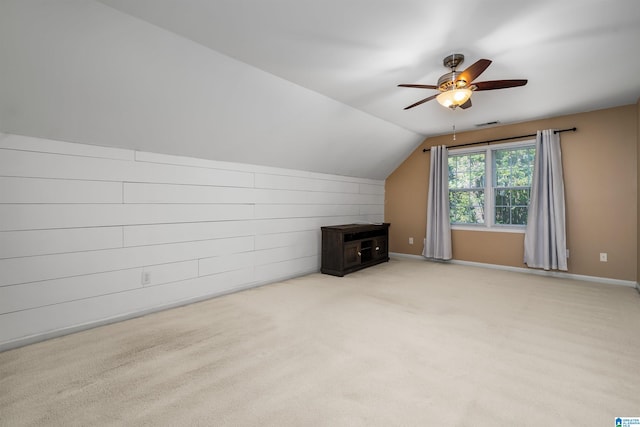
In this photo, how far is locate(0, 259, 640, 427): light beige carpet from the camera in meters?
1.57

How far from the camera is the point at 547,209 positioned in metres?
4.42

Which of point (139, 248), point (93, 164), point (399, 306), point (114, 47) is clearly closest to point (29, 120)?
point (93, 164)

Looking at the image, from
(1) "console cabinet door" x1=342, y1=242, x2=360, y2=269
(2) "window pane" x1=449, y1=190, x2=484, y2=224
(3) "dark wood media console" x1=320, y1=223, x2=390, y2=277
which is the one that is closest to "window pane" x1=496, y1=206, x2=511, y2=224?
(2) "window pane" x1=449, y1=190, x2=484, y2=224

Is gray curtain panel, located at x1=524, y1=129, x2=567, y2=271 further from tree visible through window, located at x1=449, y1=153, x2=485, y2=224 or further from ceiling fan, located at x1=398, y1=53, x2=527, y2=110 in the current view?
ceiling fan, located at x1=398, y1=53, x2=527, y2=110

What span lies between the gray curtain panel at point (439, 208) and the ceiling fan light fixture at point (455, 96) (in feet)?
9.58

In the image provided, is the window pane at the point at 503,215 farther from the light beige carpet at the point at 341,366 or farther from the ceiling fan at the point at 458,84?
the ceiling fan at the point at 458,84

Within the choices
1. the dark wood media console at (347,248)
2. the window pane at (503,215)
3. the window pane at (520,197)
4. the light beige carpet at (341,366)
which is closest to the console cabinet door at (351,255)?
the dark wood media console at (347,248)

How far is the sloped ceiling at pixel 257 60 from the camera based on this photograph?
2002mm

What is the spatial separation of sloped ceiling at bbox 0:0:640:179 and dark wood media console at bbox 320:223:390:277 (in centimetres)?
172

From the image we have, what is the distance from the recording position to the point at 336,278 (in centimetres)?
448

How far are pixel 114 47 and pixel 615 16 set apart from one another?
11.9 feet

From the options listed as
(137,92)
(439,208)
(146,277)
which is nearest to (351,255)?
(439,208)

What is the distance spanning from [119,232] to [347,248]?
3.03 m

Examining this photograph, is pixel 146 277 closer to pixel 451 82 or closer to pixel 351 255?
pixel 351 255
